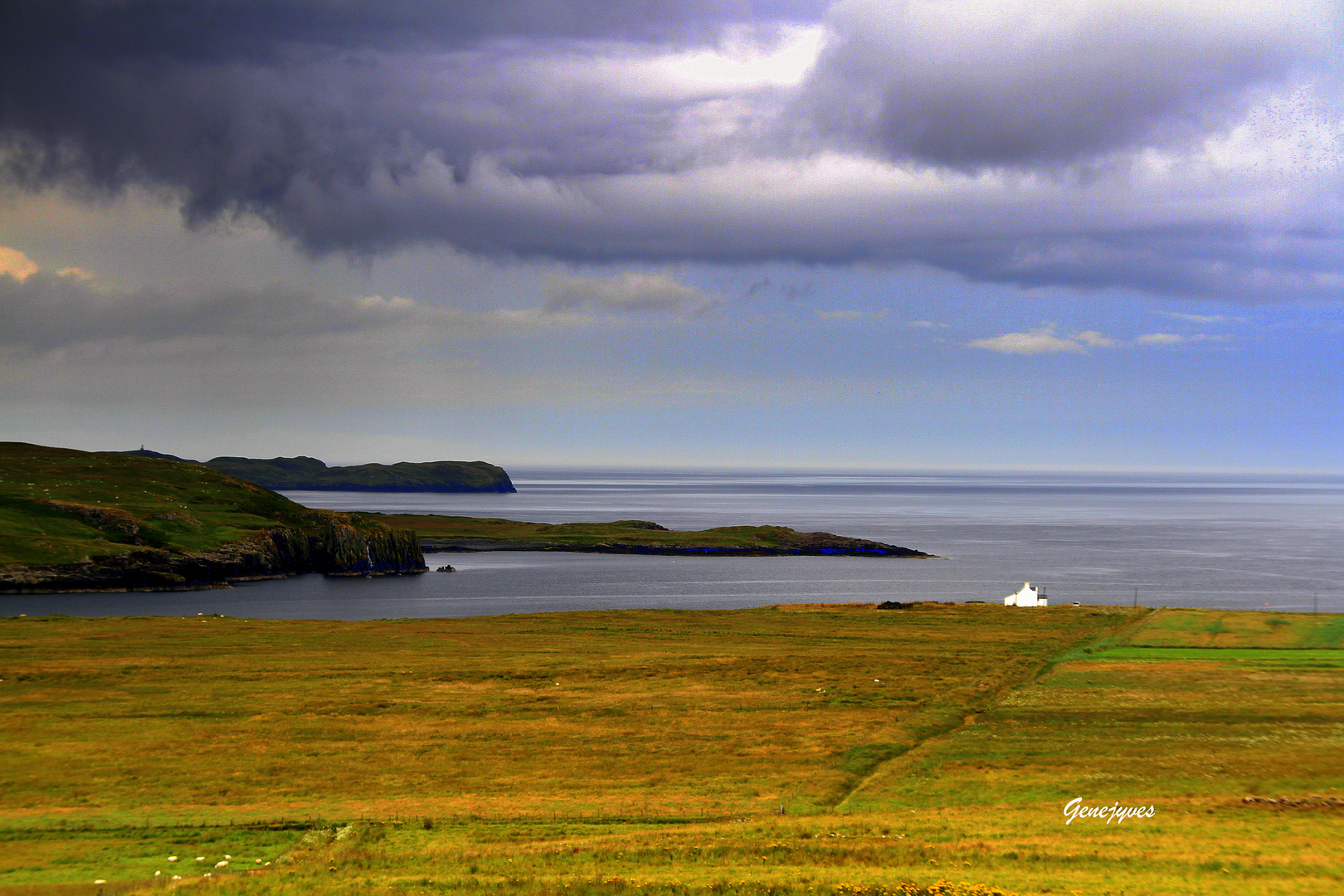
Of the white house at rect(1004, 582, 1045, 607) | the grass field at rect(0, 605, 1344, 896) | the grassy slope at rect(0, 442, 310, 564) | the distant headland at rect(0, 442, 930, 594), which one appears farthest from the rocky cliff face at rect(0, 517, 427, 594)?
the white house at rect(1004, 582, 1045, 607)

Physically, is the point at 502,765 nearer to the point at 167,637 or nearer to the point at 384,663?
the point at 384,663

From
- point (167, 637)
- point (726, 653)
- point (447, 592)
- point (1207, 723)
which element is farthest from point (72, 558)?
point (1207, 723)

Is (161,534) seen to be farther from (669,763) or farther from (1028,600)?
(669,763)

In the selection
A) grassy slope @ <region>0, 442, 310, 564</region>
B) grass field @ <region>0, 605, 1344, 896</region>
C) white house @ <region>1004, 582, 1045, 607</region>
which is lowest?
white house @ <region>1004, 582, 1045, 607</region>

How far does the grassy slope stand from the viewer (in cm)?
14125

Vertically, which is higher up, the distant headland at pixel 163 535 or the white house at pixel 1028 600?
the distant headland at pixel 163 535

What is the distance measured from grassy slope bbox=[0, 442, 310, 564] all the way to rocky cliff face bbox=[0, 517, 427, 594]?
2946mm

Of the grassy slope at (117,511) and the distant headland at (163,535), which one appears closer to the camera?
the distant headland at (163,535)

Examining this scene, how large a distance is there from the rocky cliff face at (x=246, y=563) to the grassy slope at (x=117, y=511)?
2.95 meters

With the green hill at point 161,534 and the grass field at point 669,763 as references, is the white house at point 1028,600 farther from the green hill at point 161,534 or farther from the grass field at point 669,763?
the green hill at point 161,534

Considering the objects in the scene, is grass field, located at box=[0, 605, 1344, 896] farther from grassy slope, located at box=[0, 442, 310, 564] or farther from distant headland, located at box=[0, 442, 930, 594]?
grassy slope, located at box=[0, 442, 310, 564]

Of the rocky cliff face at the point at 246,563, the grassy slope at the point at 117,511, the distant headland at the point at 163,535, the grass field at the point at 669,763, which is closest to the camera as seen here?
the grass field at the point at 669,763

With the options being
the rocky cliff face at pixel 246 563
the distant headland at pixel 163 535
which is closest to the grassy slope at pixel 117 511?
the distant headland at pixel 163 535

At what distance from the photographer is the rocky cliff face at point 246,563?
13238cm
